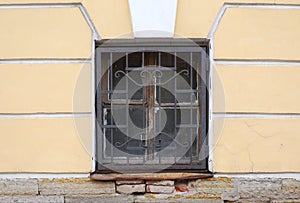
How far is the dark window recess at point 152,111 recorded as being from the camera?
2693 mm

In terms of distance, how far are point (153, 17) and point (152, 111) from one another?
2.20ft

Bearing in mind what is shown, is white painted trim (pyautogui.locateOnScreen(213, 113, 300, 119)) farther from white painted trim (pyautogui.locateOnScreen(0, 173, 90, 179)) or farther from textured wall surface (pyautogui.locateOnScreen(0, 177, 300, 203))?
white painted trim (pyautogui.locateOnScreen(0, 173, 90, 179))

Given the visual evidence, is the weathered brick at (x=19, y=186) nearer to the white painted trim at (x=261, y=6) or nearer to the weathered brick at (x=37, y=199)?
the weathered brick at (x=37, y=199)

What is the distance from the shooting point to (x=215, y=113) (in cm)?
264

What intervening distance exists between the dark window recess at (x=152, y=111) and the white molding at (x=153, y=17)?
159 mm

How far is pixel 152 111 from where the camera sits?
2730 millimetres

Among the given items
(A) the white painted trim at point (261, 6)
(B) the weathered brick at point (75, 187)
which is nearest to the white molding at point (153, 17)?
(A) the white painted trim at point (261, 6)

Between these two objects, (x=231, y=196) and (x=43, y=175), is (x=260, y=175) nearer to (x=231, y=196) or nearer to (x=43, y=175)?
(x=231, y=196)

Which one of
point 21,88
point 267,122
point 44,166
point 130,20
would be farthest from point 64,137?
point 267,122

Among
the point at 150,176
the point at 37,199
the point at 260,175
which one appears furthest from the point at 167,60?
the point at 37,199

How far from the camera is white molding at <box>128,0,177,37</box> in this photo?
258 cm

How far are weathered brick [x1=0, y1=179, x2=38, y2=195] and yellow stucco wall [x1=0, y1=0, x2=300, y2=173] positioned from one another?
9 cm

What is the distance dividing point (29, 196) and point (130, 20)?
1441mm

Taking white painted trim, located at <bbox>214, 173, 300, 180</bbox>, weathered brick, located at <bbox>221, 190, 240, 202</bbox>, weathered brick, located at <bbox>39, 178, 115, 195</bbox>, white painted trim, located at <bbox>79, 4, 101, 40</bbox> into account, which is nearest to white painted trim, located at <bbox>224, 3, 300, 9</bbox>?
white painted trim, located at <bbox>79, 4, 101, 40</bbox>
